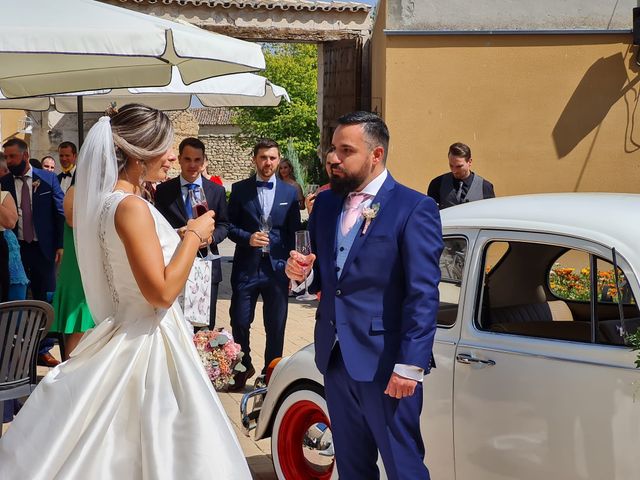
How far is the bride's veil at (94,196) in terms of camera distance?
150 inches

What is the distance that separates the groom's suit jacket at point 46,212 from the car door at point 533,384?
5.17 m

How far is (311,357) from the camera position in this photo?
204 inches

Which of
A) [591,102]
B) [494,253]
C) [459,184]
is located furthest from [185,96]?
[494,253]

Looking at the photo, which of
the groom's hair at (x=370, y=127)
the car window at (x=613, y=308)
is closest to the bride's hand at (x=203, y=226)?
the groom's hair at (x=370, y=127)

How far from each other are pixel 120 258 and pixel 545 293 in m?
2.26

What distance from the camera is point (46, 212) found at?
8.73m

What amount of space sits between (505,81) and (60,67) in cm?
773

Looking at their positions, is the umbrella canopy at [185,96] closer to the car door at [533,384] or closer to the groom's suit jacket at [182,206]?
the groom's suit jacket at [182,206]

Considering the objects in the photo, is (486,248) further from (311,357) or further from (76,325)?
(76,325)

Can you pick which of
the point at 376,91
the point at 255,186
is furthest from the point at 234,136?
the point at 255,186

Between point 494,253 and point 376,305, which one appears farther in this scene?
point 494,253

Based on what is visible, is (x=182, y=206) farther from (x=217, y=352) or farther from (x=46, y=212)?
(x=46, y=212)

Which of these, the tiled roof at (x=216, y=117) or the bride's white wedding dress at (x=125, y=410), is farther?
the tiled roof at (x=216, y=117)

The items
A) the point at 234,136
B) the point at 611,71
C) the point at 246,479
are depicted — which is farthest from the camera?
the point at 234,136
